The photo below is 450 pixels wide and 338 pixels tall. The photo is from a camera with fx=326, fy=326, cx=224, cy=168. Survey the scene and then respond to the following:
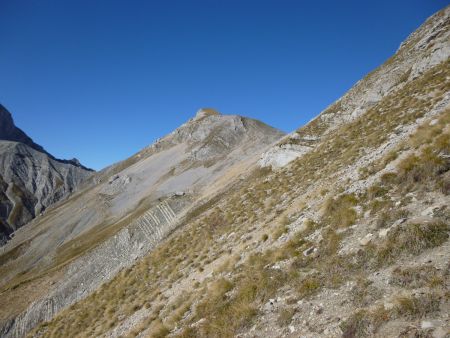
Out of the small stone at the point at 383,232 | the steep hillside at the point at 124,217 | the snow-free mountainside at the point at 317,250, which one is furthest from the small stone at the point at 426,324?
the steep hillside at the point at 124,217

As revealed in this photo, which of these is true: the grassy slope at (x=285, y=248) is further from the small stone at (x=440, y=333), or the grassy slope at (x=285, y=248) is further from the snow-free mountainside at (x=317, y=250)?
the small stone at (x=440, y=333)

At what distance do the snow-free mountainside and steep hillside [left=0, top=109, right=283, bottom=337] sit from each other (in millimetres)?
560

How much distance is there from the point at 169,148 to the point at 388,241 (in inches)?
4380

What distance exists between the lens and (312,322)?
1004 cm

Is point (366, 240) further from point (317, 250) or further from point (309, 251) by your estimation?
point (309, 251)

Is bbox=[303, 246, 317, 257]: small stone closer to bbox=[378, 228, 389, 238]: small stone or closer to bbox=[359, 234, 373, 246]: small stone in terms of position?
bbox=[359, 234, 373, 246]: small stone

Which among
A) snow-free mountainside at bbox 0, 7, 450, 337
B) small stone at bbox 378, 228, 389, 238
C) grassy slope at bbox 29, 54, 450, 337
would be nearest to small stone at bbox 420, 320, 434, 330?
snow-free mountainside at bbox 0, 7, 450, 337

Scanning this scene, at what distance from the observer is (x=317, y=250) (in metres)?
13.8

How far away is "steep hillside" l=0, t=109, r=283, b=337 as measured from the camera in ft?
136

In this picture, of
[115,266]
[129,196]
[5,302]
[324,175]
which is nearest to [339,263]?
[324,175]

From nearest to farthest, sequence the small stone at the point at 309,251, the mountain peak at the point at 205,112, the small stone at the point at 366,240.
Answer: the small stone at the point at 366,240 → the small stone at the point at 309,251 → the mountain peak at the point at 205,112

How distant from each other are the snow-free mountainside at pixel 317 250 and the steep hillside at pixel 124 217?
0.56m

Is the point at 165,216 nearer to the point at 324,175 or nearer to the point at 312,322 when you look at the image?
the point at 324,175

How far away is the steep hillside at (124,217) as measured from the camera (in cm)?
4156
